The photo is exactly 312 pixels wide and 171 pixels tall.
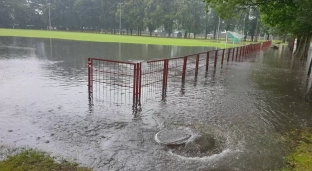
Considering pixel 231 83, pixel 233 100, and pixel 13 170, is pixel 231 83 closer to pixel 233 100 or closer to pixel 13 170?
pixel 233 100

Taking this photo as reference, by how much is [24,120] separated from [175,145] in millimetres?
3801

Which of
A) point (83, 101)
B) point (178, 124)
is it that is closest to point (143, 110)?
point (178, 124)

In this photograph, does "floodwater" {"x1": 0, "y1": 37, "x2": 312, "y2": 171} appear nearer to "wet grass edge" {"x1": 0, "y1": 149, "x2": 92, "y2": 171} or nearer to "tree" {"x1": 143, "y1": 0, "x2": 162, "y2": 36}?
"wet grass edge" {"x1": 0, "y1": 149, "x2": 92, "y2": 171}

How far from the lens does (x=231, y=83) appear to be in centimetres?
1253

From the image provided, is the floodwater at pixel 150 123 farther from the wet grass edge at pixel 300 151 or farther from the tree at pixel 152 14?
the tree at pixel 152 14

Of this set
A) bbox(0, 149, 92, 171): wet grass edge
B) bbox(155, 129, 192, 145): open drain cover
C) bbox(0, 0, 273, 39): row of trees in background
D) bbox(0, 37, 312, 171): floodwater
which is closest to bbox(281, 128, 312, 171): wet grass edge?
bbox(0, 37, 312, 171): floodwater

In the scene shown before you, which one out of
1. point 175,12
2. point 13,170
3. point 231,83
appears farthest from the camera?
point 175,12

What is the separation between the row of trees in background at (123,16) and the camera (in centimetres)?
7731

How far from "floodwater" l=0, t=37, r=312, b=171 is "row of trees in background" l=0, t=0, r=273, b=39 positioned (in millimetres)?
68609

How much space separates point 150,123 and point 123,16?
7699 cm

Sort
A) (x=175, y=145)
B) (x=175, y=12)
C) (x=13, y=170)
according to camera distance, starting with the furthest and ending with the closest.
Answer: (x=175, y=12), (x=175, y=145), (x=13, y=170)

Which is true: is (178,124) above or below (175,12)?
below

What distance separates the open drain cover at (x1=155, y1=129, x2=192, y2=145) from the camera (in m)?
5.67

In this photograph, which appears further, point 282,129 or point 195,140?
point 282,129
